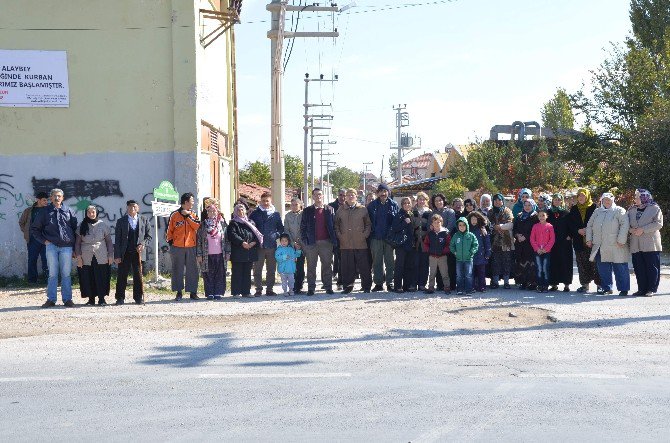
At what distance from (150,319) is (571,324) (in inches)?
225

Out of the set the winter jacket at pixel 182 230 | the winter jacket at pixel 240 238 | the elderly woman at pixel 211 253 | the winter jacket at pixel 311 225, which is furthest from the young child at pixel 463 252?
the winter jacket at pixel 182 230

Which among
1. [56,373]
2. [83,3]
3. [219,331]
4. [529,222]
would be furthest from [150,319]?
[83,3]

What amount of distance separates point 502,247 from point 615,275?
6.44 ft

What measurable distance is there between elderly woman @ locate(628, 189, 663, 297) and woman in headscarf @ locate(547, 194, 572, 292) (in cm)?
106

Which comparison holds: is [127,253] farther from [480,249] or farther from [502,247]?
[502,247]

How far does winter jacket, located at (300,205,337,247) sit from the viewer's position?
14461 mm

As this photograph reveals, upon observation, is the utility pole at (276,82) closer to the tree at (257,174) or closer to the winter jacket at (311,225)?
the winter jacket at (311,225)

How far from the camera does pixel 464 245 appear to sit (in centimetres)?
1395

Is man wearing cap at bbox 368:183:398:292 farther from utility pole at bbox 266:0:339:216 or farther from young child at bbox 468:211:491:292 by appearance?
utility pole at bbox 266:0:339:216

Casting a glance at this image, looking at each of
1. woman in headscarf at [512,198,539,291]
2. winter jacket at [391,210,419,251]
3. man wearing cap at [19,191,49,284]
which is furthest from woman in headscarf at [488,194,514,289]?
man wearing cap at [19,191,49,284]

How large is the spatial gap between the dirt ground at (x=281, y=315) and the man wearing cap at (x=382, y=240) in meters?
0.58

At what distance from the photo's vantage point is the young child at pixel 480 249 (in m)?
14.1

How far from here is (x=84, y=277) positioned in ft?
43.6

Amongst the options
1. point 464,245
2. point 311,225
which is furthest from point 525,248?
point 311,225
